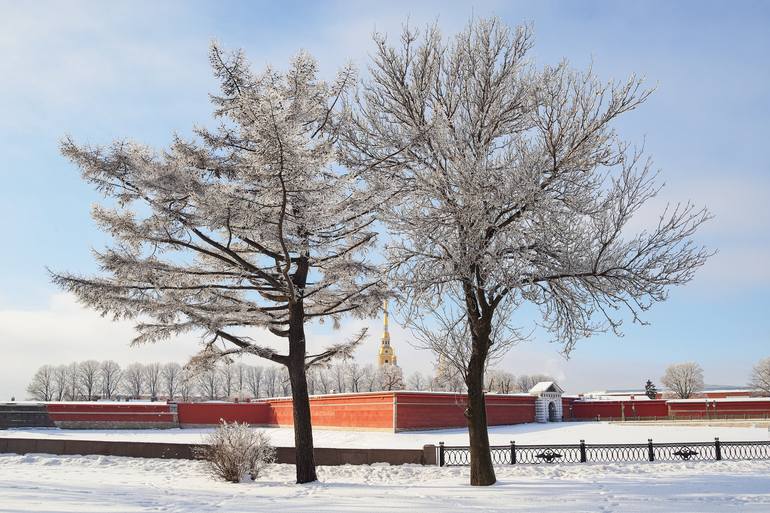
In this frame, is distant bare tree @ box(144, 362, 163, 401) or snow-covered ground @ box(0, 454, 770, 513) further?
distant bare tree @ box(144, 362, 163, 401)

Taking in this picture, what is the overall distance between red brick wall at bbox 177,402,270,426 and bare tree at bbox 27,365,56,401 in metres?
53.6

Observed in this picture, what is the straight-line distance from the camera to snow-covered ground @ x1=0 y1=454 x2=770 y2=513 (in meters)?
9.81

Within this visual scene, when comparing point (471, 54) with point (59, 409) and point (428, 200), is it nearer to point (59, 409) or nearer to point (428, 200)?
point (428, 200)

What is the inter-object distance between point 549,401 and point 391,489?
44517 mm

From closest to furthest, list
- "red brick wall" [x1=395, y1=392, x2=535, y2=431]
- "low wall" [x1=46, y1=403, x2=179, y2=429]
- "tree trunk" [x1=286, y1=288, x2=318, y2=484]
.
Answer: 1. "tree trunk" [x1=286, y1=288, x2=318, y2=484]
2. "red brick wall" [x1=395, y1=392, x2=535, y2=431]
3. "low wall" [x1=46, y1=403, x2=179, y2=429]

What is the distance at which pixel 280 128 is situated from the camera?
11.3 m

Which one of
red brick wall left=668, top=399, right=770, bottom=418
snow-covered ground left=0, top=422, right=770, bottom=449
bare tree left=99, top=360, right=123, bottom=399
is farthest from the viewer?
bare tree left=99, top=360, right=123, bottom=399

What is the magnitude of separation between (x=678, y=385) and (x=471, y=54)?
79408mm

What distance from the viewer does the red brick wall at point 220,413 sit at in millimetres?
46344

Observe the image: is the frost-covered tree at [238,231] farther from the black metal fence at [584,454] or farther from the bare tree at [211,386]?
the bare tree at [211,386]

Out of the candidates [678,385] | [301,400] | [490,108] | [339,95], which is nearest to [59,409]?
[301,400]

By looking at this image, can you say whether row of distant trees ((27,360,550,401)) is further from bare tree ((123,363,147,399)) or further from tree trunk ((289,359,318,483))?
tree trunk ((289,359,318,483))

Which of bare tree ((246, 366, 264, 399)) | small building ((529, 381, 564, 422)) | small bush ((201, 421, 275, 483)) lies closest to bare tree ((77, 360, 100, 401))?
bare tree ((246, 366, 264, 399))

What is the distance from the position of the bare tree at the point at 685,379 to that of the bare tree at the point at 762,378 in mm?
6196
